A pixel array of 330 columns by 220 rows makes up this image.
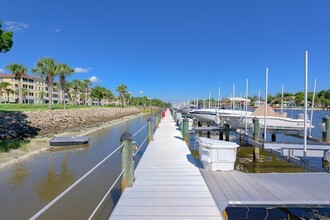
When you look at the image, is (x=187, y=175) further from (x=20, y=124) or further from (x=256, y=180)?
(x=20, y=124)

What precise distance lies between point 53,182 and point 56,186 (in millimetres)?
495

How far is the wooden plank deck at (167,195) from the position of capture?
411 cm

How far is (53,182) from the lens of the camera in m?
9.33

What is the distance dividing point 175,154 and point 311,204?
5.23 m

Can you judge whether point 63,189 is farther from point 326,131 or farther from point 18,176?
point 326,131

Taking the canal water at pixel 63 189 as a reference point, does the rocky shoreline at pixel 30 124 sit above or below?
above

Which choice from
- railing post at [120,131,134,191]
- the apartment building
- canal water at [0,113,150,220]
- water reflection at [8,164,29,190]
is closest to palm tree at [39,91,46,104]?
the apartment building

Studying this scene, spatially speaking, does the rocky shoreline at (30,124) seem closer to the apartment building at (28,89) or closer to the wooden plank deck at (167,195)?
the wooden plank deck at (167,195)

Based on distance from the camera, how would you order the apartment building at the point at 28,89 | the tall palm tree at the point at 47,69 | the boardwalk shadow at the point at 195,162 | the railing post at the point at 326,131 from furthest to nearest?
the apartment building at the point at 28,89, the tall palm tree at the point at 47,69, the railing post at the point at 326,131, the boardwalk shadow at the point at 195,162

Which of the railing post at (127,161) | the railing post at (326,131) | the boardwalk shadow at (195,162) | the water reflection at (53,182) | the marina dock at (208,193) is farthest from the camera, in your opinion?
the railing post at (326,131)

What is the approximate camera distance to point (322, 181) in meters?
5.49

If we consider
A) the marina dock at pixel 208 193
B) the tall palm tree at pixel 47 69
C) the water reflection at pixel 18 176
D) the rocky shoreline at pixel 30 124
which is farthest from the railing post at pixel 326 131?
the tall palm tree at pixel 47 69

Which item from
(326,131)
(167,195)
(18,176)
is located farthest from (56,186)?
(326,131)

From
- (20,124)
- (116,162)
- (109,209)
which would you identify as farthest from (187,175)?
(20,124)
